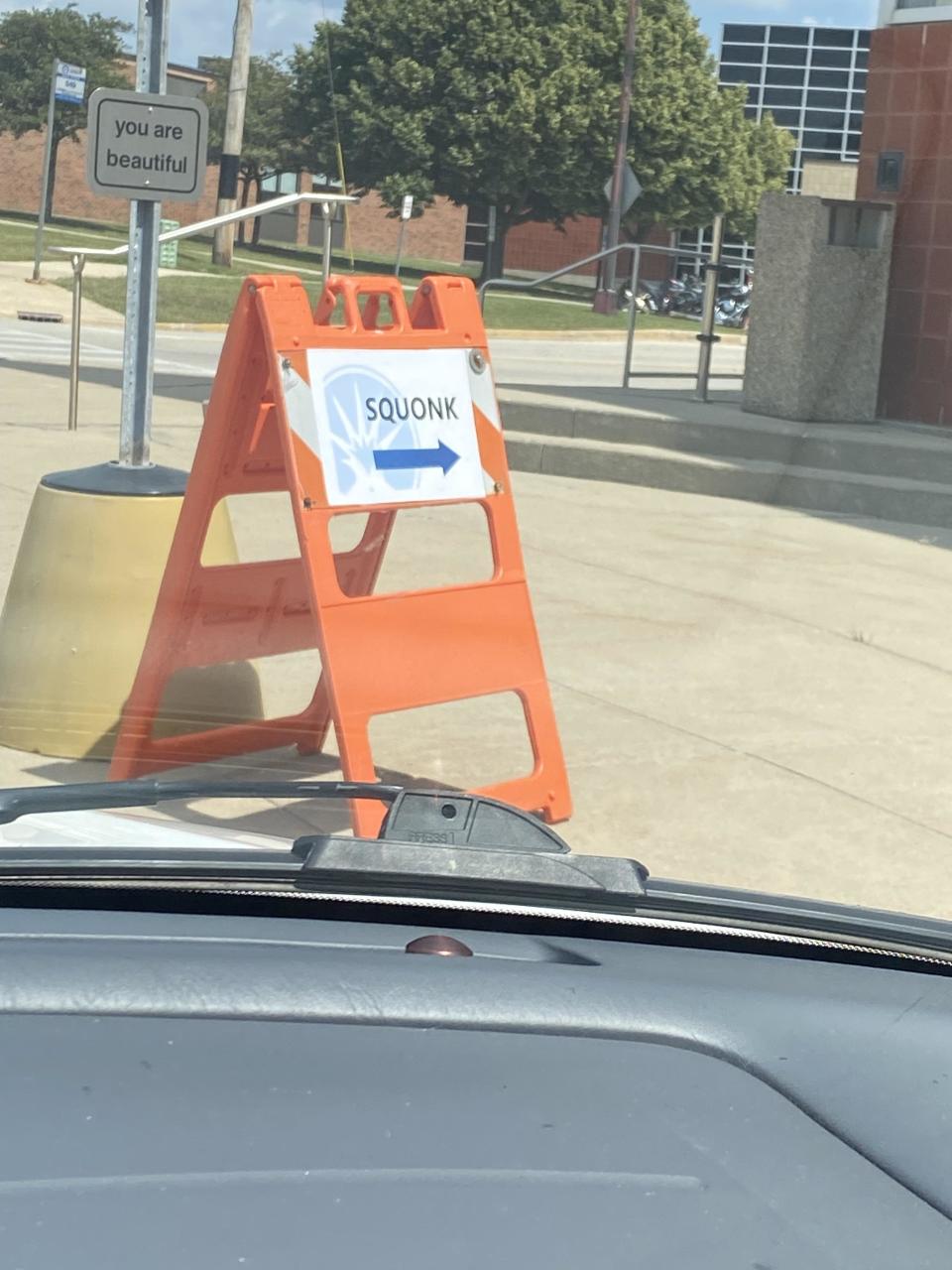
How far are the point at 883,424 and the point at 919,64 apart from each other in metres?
2.22

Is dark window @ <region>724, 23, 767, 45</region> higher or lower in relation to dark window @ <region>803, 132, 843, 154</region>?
lower

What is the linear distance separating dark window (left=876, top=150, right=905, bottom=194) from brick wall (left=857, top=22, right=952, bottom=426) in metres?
0.02

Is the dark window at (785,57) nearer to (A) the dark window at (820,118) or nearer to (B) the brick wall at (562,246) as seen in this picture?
(A) the dark window at (820,118)

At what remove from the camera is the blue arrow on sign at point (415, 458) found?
4.02m

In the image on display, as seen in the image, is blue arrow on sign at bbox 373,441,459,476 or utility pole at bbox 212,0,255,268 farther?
blue arrow on sign at bbox 373,441,459,476

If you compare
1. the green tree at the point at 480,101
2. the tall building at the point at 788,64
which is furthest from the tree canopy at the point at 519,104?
the tall building at the point at 788,64

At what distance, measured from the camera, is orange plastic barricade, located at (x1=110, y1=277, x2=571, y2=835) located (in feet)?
12.7

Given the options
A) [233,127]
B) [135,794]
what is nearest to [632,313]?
[233,127]

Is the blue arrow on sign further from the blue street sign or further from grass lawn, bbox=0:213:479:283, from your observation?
the blue street sign

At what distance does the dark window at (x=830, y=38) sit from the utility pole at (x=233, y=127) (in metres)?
1.44

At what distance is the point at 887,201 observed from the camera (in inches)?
418

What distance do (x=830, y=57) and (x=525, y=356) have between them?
11.3 m

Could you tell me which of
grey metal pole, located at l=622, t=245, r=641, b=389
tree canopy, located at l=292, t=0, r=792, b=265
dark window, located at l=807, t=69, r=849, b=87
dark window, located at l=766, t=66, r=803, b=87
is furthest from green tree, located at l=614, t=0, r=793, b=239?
grey metal pole, located at l=622, t=245, r=641, b=389

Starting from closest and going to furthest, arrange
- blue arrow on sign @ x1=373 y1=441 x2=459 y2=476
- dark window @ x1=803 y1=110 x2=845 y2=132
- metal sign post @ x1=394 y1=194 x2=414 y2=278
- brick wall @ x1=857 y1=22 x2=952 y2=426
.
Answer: blue arrow on sign @ x1=373 y1=441 x2=459 y2=476 < metal sign post @ x1=394 y1=194 x2=414 y2=278 < dark window @ x1=803 y1=110 x2=845 y2=132 < brick wall @ x1=857 y1=22 x2=952 y2=426
